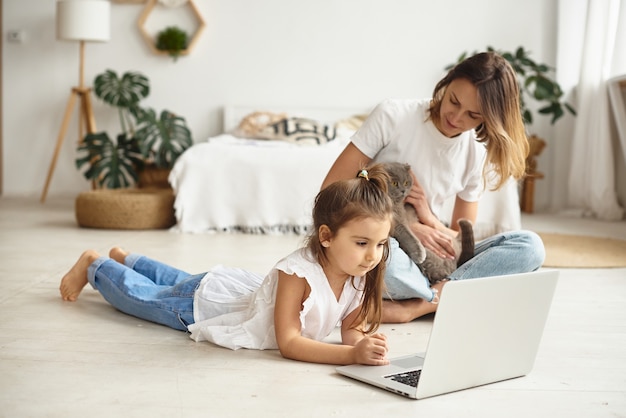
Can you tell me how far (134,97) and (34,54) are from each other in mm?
986

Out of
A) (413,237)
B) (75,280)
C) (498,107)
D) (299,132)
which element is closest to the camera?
(498,107)

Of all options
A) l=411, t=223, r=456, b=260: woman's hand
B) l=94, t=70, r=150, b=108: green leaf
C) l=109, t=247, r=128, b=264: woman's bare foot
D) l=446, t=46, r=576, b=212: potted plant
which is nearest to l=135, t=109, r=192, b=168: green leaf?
l=94, t=70, r=150, b=108: green leaf

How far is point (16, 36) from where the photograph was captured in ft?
19.2

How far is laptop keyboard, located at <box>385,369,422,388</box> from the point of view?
1696mm

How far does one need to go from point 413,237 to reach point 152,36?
13.5 feet

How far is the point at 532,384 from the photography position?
1773 mm

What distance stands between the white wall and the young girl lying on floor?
12.5 ft

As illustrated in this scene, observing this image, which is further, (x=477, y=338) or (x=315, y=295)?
(x=315, y=295)

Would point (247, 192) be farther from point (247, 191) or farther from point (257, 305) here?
point (257, 305)

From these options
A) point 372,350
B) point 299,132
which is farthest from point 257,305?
point 299,132

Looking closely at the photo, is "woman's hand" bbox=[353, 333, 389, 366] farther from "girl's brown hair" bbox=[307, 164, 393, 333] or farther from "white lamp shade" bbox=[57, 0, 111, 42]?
"white lamp shade" bbox=[57, 0, 111, 42]

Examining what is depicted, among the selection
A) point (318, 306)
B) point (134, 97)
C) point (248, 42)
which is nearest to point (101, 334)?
point (318, 306)

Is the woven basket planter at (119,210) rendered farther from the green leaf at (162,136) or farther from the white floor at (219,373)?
the white floor at (219,373)

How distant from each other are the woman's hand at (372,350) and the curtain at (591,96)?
3.82 metres
